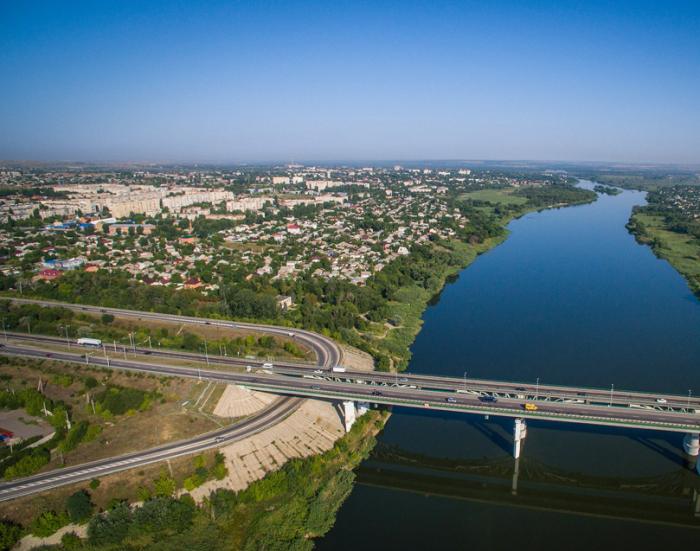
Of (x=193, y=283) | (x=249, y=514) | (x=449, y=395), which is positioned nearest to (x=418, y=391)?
(x=449, y=395)

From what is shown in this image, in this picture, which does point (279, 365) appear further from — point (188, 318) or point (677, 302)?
point (677, 302)

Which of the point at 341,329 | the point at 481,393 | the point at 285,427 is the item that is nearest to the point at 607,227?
the point at 341,329

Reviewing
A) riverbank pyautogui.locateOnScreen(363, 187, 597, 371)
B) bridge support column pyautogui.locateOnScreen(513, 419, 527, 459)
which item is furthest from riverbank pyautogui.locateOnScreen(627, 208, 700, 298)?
bridge support column pyautogui.locateOnScreen(513, 419, 527, 459)

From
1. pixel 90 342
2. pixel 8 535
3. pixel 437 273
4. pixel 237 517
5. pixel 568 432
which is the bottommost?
pixel 237 517

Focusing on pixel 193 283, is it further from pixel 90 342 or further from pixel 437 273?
pixel 437 273

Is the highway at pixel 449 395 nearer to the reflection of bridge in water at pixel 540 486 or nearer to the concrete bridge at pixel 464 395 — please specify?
the concrete bridge at pixel 464 395

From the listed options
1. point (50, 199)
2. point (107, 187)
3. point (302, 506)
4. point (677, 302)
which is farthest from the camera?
point (107, 187)

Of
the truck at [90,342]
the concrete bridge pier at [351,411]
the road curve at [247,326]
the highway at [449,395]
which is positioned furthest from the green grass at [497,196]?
the truck at [90,342]
